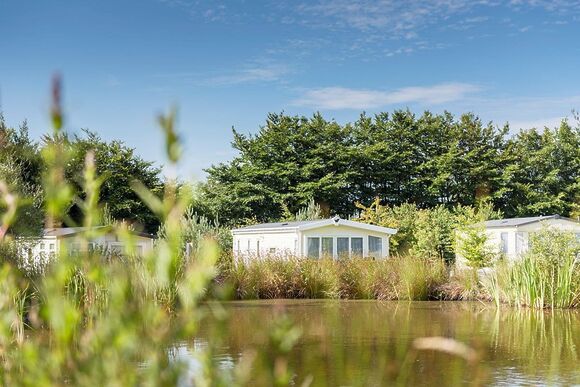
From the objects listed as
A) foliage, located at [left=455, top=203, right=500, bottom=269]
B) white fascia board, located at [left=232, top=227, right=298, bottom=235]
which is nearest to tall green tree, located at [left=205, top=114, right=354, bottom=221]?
white fascia board, located at [left=232, top=227, right=298, bottom=235]

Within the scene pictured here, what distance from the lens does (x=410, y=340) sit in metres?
10.9

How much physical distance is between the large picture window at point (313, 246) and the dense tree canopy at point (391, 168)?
1071 cm

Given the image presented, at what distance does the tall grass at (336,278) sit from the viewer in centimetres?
1844

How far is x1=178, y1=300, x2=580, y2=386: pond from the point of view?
8.22 meters

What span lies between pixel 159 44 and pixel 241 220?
36.0 feet

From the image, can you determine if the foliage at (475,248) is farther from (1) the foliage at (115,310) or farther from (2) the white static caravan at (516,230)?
(1) the foliage at (115,310)

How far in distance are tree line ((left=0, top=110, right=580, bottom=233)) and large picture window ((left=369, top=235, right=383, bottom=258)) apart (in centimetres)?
859

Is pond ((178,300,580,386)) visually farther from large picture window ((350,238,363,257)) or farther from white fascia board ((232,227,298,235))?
large picture window ((350,238,363,257))

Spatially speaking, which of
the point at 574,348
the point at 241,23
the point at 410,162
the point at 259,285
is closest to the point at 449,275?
the point at 259,285

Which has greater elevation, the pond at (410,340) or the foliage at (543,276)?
the foliage at (543,276)

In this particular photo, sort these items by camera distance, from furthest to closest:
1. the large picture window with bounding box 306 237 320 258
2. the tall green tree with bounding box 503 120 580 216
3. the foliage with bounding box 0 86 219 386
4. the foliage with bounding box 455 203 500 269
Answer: the tall green tree with bounding box 503 120 580 216
the large picture window with bounding box 306 237 320 258
the foliage with bounding box 455 203 500 269
the foliage with bounding box 0 86 219 386

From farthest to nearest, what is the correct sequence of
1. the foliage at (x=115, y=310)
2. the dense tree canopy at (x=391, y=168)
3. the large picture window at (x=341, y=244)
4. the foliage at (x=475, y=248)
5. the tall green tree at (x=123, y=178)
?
the dense tree canopy at (x=391, y=168)
the tall green tree at (x=123, y=178)
the large picture window at (x=341, y=244)
the foliage at (x=475, y=248)
the foliage at (x=115, y=310)

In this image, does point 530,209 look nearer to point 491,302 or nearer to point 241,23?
point 241,23

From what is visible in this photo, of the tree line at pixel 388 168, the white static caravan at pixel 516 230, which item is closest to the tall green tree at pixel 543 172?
the tree line at pixel 388 168
